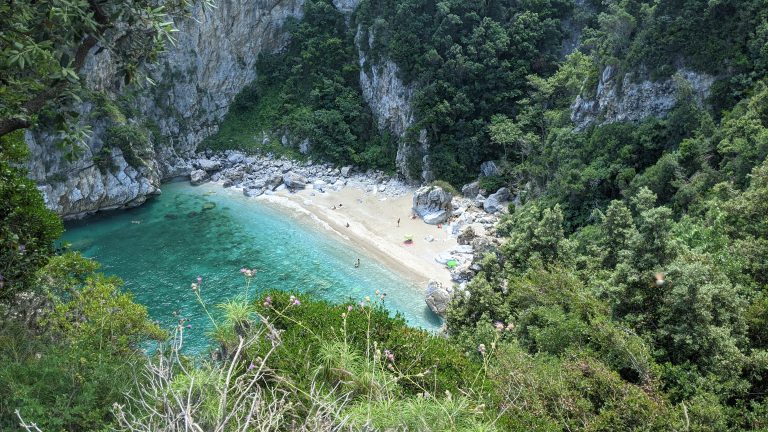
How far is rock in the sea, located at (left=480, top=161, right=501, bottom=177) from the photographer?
43.1 meters

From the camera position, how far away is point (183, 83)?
2072 inches

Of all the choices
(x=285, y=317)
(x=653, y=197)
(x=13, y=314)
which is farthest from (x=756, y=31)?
(x=13, y=314)

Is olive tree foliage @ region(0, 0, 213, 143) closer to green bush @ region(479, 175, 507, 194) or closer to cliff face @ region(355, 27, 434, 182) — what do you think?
green bush @ region(479, 175, 507, 194)

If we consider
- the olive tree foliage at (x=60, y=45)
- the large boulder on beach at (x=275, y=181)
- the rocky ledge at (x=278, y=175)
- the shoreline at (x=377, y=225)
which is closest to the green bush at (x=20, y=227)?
the olive tree foliage at (x=60, y=45)

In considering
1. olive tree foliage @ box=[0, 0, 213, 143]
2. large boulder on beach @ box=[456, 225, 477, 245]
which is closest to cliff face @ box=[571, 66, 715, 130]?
large boulder on beach @ box=[456, 225, 477, 245]

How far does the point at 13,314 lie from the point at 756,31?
3556 cm

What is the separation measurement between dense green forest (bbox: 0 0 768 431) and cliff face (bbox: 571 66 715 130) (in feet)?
2.30

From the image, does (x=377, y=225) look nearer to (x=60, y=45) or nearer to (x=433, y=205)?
(x=433, y=205)

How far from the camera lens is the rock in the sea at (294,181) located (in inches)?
1849

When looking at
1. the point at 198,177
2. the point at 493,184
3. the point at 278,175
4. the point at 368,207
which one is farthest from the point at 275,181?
the point at 493,184

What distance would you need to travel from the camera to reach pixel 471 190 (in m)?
42.6

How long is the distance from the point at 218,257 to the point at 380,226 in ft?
41.7

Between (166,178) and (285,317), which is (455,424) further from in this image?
(166,178)

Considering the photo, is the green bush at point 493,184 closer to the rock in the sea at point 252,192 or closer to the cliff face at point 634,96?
the cliff face at point 634,96
